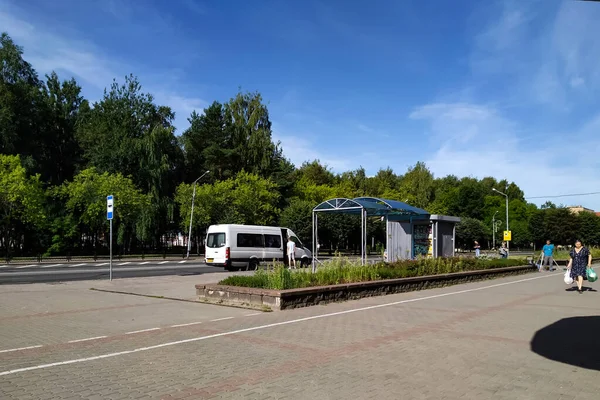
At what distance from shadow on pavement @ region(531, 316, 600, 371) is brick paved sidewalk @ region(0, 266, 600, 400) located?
10 centimetres

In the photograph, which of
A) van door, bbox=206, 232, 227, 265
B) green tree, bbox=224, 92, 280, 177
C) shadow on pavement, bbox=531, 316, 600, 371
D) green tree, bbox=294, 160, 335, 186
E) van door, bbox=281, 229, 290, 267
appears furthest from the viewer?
green tree, bbox=294, 160, 335, 186

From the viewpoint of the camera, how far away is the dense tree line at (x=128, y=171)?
4588cm

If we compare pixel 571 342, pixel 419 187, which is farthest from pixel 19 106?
pixel 419 187

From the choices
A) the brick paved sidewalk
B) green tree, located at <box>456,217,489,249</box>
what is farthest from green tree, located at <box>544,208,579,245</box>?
the brick paved sidewalk

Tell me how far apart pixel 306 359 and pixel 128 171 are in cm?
5080

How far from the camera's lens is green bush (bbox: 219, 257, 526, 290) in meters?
12.5

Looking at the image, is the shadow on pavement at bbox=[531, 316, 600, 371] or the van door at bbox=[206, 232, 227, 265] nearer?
the shadow on pavement at bbox=[531, 316, 600, 371]

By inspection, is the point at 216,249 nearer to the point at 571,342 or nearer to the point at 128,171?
the point at 571,342

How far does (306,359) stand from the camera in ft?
22.0

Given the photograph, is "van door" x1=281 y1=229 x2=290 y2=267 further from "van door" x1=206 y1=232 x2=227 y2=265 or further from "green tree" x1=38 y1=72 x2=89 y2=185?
"green tree" x1=38 y1=72 x2=89 y2=185

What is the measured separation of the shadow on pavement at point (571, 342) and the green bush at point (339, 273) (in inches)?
220

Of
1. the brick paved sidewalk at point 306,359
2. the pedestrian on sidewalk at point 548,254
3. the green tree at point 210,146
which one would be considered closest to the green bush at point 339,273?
the brick paved sidewalk at point 306,359

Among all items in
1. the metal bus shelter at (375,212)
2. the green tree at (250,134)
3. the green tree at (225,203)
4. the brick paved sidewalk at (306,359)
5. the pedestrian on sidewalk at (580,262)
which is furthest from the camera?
the green tree at (250,134)

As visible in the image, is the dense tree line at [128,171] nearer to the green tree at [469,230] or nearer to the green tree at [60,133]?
the green tree at [60,133]
